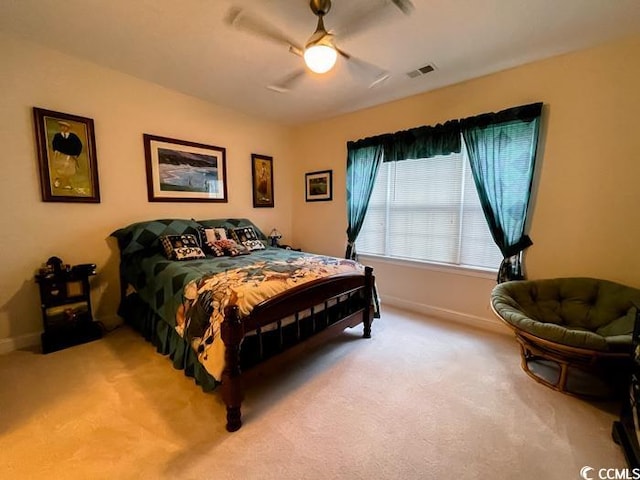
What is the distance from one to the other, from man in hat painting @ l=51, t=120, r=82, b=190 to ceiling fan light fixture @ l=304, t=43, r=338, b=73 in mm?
2419

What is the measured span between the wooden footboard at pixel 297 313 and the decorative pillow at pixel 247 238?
1.35m

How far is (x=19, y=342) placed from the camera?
8.29 feet

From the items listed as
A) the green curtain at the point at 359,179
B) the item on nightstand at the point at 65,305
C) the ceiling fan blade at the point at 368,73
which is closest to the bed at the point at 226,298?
the item on nightstand at the point at 65,305

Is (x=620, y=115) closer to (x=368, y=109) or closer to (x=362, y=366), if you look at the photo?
(x=368, y=109)

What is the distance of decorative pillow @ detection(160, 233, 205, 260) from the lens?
276cm

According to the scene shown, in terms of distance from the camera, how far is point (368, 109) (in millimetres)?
3697

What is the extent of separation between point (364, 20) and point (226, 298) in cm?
215

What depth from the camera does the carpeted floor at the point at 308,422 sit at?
1407mm

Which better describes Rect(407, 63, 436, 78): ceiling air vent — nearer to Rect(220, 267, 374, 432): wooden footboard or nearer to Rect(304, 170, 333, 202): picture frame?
Rect(304, 170, 333, 202): picture frame

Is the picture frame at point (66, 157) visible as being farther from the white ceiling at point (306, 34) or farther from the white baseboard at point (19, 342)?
the white baseboard at point (19, 342)

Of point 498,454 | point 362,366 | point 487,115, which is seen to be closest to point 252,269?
point 362,366

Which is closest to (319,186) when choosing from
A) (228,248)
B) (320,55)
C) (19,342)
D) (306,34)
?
(228,248)

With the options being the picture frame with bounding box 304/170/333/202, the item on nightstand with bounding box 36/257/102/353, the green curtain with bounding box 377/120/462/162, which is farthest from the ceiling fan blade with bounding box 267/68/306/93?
the item on nightstand with bounding box 36/257/102/353

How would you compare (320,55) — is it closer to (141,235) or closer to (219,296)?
(219,296)
